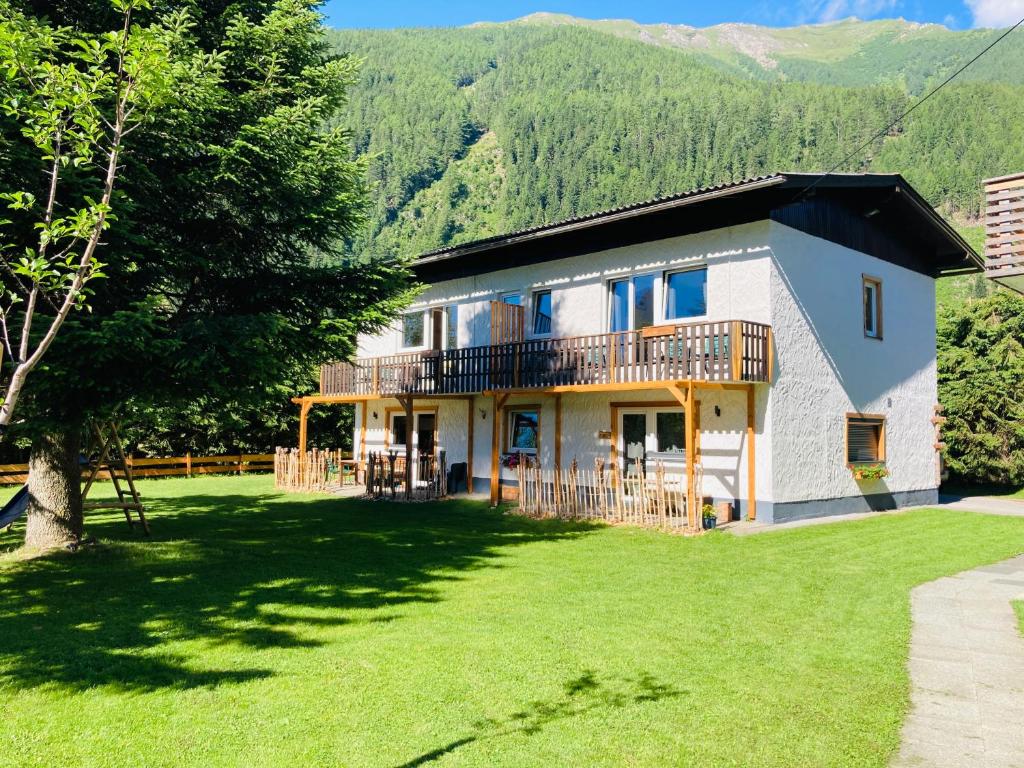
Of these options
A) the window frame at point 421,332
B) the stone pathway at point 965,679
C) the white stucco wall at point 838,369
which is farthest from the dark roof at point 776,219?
the stone pathway at point 965,679

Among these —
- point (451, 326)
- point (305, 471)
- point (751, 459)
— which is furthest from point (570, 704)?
point (305, 471)

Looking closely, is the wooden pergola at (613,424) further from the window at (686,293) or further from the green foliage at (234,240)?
the green foliage at (234,240)

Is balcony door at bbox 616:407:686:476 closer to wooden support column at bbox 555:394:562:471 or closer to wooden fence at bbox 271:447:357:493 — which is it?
wooden support column at bbox 555:394:562:471

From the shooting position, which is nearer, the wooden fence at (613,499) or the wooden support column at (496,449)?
the wooden fence at (613,499)

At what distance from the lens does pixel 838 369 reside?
16.0 m

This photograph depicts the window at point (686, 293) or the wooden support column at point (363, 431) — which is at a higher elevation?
the window at point (686, 293)

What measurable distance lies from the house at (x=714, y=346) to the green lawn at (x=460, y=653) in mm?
3676

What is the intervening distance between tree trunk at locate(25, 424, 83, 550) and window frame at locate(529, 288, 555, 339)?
10.4 meters

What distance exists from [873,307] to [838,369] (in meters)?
2.60

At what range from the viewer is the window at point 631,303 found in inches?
635

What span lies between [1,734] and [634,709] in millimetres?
3683

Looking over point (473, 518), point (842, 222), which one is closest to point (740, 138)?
point (842, 222)

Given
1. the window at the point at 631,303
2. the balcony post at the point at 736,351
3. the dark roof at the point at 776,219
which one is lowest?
the balcony post at the point at 736,351

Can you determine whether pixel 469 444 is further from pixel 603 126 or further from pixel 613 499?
pixel 603 126
